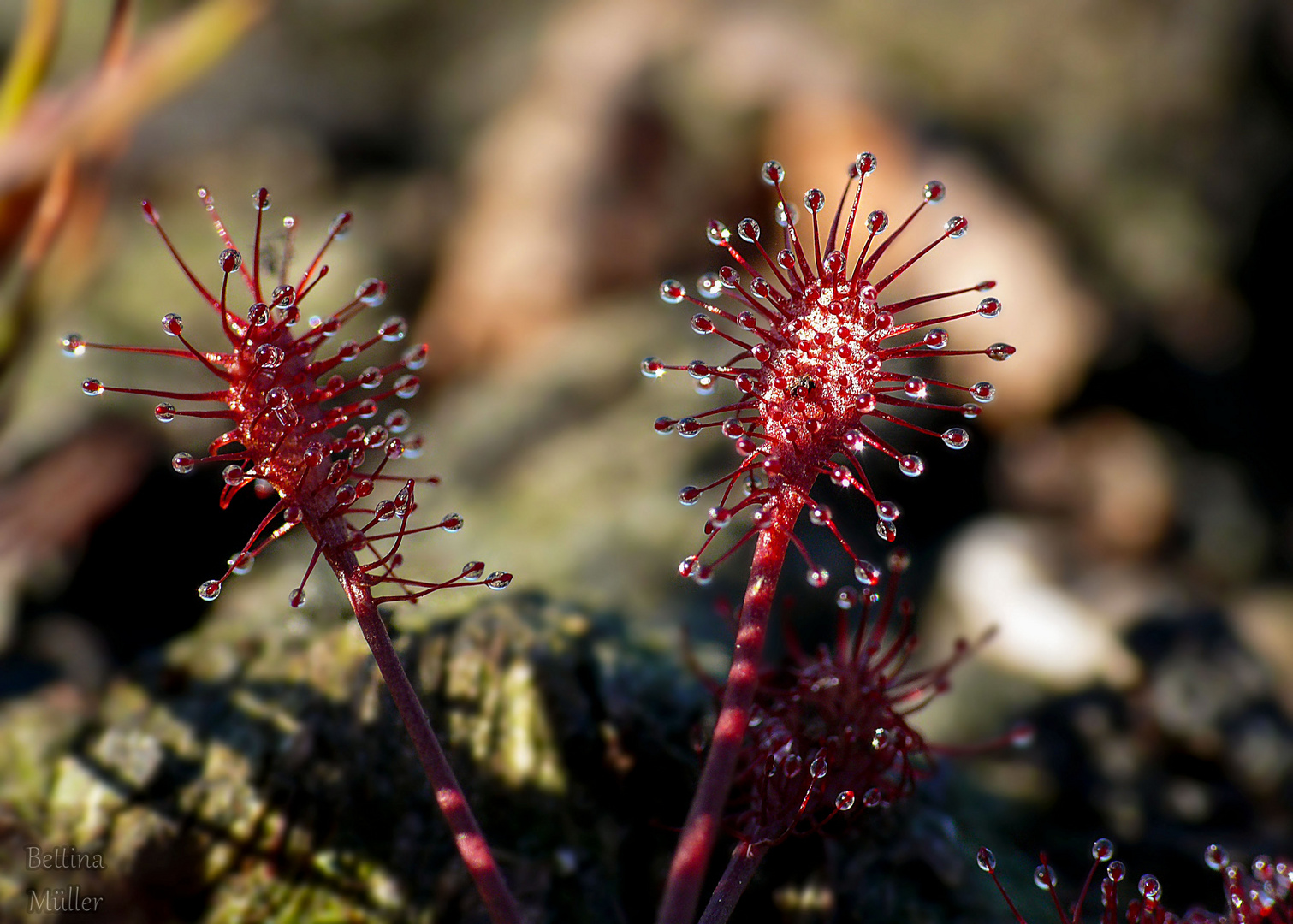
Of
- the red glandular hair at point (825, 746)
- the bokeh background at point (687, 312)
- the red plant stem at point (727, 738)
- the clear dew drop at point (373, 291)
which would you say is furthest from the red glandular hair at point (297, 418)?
the bokeh background at point (687, 312)

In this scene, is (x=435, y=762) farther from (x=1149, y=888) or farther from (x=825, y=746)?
(x=1149, y=888)

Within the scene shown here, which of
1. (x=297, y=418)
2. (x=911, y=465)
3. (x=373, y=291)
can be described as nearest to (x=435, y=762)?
(x=297, y=418)

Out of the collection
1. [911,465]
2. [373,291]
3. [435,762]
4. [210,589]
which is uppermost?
[373,291]

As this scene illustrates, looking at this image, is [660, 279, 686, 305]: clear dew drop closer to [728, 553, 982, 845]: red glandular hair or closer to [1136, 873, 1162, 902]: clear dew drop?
[728, 553, 982, 845]: red glandular hair

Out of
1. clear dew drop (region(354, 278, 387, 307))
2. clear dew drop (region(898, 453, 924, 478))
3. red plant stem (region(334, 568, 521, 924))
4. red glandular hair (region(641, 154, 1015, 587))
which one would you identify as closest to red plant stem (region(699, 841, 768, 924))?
red plant stem (region(334, 568, 521, 924))

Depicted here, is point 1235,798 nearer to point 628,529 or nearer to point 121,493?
point 628,529

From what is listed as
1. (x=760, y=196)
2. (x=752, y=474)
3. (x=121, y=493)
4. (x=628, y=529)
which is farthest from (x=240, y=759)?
(x=760, y=196)

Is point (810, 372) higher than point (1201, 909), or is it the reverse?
point (810, 372)
